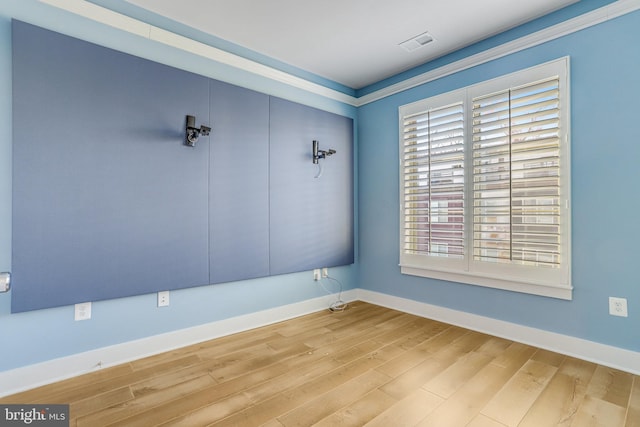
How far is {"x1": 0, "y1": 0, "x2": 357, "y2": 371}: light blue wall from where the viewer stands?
6.20 feet

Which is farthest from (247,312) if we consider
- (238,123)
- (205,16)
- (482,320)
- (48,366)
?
(205,16)

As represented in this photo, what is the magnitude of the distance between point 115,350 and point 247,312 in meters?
1.08

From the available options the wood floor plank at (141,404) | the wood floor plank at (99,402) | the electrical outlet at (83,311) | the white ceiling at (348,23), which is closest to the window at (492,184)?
the white ceiling at (348,23)

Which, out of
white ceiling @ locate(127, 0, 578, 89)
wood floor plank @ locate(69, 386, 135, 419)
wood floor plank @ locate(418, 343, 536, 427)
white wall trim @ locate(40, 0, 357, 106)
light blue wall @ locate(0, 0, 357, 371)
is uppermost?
white ceiling @ locate(127, 0, 578, 89)

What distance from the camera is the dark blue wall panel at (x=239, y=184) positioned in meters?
2.72

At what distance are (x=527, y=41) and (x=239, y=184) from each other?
9.35 ft

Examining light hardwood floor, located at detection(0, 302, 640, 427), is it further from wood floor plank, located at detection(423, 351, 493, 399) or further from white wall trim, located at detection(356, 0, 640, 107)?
white wall trim, located at detection(356, 0, 640, 107)

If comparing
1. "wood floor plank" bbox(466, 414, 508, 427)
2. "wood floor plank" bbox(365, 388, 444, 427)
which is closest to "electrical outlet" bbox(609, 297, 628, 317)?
"wood floor plank" bbox(466, 414, 508, 427)

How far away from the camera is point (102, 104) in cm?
218

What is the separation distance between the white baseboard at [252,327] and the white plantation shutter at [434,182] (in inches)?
26.1

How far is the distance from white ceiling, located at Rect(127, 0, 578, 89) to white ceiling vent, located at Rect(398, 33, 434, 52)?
0.15ft

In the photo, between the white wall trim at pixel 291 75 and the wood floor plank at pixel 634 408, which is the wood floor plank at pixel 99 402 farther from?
the wood floor plank at pixel 634 408

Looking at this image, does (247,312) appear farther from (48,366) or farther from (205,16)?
(205,16)

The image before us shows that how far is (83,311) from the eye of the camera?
2.13 metres
